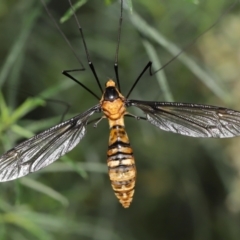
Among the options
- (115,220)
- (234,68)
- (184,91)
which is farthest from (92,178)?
(234,68)

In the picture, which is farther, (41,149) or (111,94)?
(111,94)

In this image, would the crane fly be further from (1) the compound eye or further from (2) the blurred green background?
(2) the blurred green background

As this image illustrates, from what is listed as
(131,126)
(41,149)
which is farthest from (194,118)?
(131,126)

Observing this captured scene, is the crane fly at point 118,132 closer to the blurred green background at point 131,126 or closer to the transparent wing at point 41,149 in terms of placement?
the transparent wing at point 41,149

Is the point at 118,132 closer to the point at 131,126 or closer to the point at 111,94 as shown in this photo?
the point at 111,94

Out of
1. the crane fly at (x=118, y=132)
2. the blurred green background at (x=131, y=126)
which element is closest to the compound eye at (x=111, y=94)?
the crane fly at (x=118, y=132)

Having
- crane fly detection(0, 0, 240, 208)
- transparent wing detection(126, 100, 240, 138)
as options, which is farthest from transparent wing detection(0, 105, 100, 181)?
transparent wing detection(126, 100, 240, 138)

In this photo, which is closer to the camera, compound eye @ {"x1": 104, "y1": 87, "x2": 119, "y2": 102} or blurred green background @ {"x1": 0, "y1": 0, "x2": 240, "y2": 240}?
compound eye @ {"x1": 104, "y1": 87, "x2": 119, "y2": 102}

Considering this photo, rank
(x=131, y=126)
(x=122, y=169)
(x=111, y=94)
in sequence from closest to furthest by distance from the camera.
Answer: (x=122, y=169) → (x=111, y=94) → (x=131, y=126)
